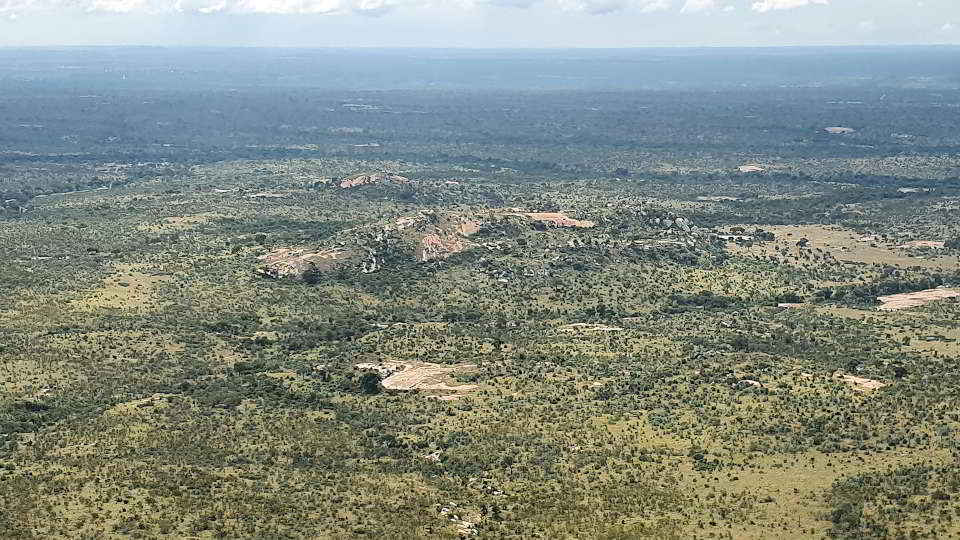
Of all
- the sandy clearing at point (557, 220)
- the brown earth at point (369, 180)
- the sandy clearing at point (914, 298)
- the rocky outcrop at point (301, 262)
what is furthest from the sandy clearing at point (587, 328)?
the brown earth at point (369, 180)

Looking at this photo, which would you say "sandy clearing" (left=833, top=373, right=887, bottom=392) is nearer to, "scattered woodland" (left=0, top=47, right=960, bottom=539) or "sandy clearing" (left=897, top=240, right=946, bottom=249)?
"scattered woodland" (left=0, top=47, right=960, bottom=539)

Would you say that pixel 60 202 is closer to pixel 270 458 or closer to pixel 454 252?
pixel 454 252

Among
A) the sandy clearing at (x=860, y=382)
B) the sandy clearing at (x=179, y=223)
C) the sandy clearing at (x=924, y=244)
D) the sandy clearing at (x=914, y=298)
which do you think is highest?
the sandy clearing at (x=860, y=382)

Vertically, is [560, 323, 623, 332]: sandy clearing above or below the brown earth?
above

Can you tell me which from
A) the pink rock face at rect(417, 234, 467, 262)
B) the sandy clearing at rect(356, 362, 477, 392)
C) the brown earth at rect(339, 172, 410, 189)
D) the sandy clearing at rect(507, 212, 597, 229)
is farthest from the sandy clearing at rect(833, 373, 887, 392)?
the brown earth at rect(339, 172, 410, 189)

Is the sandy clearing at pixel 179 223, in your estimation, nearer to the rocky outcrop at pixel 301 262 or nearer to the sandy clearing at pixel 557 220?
the rocky outcrop at pixel 301 262
